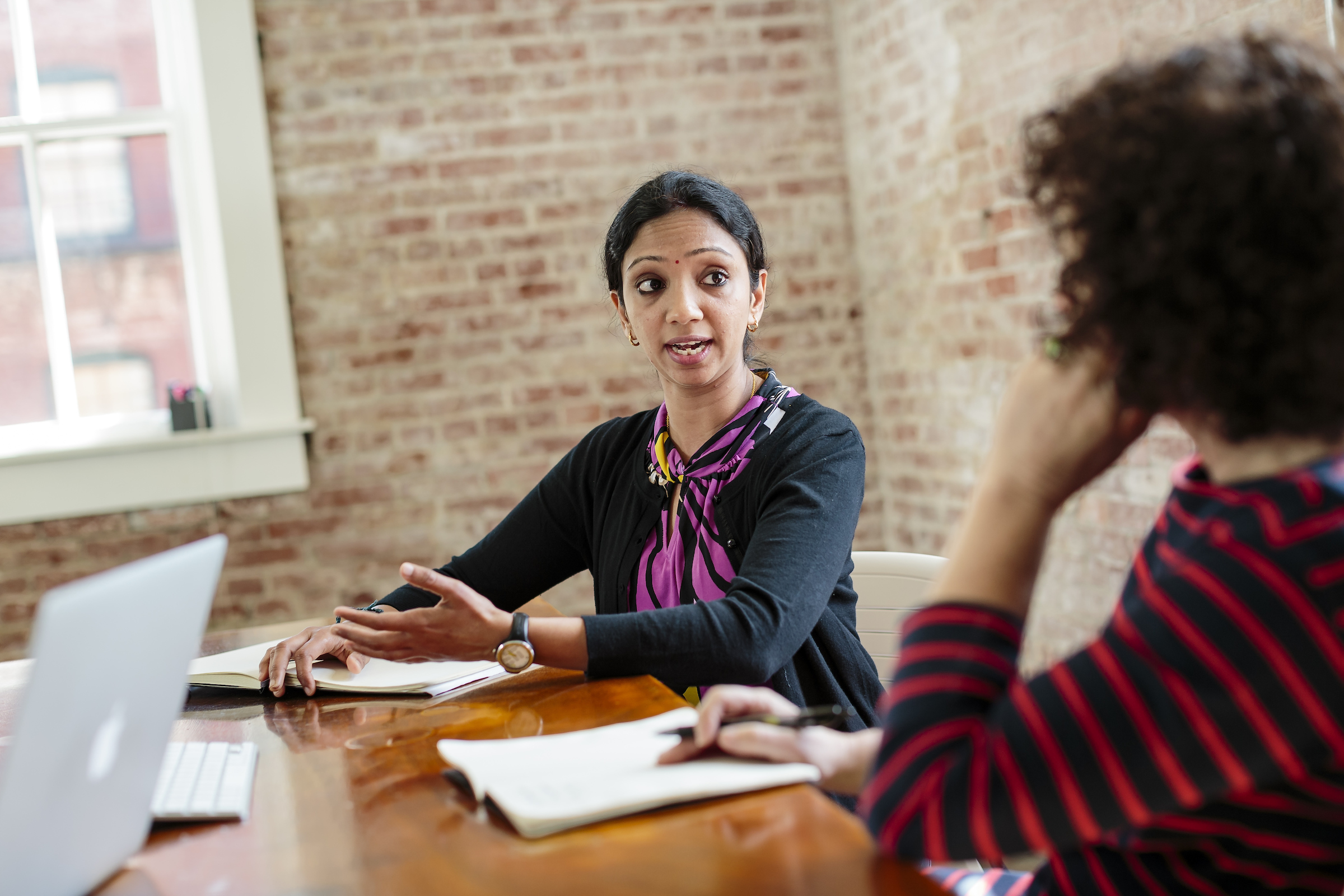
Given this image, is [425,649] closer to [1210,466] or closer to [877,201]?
[1210,466]

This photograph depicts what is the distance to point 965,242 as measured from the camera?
3074 millimetres

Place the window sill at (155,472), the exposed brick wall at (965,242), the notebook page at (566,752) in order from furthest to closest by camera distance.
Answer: the window sill at (155,472) → the exposed brick wall at (965,242) → the notebook page at (566,752)

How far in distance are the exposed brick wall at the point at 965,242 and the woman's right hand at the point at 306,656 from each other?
154cm

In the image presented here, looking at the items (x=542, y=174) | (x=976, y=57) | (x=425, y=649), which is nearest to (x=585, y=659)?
(x=425, y=649)

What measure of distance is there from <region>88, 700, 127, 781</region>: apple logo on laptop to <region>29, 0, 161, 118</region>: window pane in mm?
3151

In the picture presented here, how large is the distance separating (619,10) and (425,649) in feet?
8.86

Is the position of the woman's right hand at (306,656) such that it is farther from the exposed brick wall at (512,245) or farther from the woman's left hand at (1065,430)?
the exposed brick wall at (512,245)

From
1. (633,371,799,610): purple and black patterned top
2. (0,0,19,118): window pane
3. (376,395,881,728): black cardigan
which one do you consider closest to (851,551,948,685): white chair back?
(376,395,881,728): black cardigan

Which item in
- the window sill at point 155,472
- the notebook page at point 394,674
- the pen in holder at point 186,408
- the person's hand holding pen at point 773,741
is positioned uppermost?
the pen in holder at point 186,408

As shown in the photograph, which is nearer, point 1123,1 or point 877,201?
point 1123,1

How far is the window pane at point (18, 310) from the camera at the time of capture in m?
3.44

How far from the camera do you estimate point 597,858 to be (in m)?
0.90

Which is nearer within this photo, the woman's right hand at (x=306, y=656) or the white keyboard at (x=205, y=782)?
the white keyboard at (x=205, y=782)

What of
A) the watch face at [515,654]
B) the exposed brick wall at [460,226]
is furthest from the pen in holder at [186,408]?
the watch face at [515,654]
